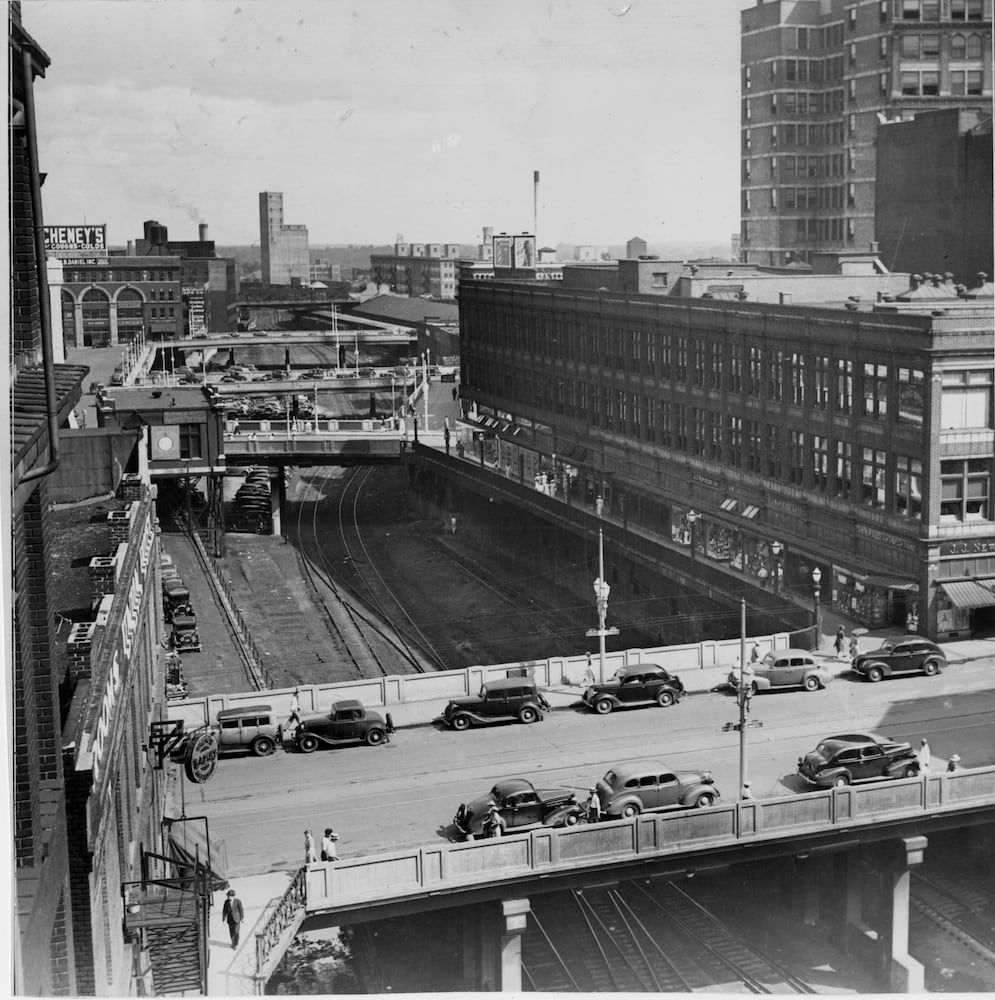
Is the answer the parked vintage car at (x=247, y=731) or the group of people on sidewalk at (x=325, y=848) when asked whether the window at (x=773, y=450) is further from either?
the group of people on sidewalk at (x=325, y=848)

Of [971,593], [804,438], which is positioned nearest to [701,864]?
[971,593]

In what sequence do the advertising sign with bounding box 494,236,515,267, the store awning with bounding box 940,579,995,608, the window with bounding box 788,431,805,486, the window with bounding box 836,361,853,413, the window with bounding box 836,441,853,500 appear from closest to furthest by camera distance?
the store awning with bounding box 940,579,995,608 < the window with bounding box 836,361,853,413 < the window with bounding box 836,441,853,500 < the window with bounding box 788,431,805,486 < the advertising sign with bounding box 494,236,515,267

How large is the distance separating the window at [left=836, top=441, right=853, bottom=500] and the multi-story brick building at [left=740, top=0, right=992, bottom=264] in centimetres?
5290

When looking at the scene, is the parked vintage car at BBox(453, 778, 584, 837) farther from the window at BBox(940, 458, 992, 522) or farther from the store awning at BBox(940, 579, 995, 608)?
the window at BBox(940, 458, 992, 522)

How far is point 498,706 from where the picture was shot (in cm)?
3784

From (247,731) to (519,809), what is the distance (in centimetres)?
871

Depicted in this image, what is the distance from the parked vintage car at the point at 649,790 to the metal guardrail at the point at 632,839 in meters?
1.20

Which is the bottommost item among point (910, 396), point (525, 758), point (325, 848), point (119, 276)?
point (525, 758)

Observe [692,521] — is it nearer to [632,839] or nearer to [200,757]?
[632,839]

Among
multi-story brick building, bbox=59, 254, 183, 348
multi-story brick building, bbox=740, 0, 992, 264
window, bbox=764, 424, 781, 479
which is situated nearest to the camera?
window, bbox=764, 424, 781, 479

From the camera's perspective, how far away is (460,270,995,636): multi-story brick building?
48.1 m

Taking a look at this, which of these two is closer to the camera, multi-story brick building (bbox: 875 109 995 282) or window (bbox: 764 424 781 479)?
window (bbox: 764 424 781 479)

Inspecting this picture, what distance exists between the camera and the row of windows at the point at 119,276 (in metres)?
142

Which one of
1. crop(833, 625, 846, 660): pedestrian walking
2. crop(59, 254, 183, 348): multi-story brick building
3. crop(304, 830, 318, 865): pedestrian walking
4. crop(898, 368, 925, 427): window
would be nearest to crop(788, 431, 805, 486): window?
crop(898, 368, 925, 427): window
